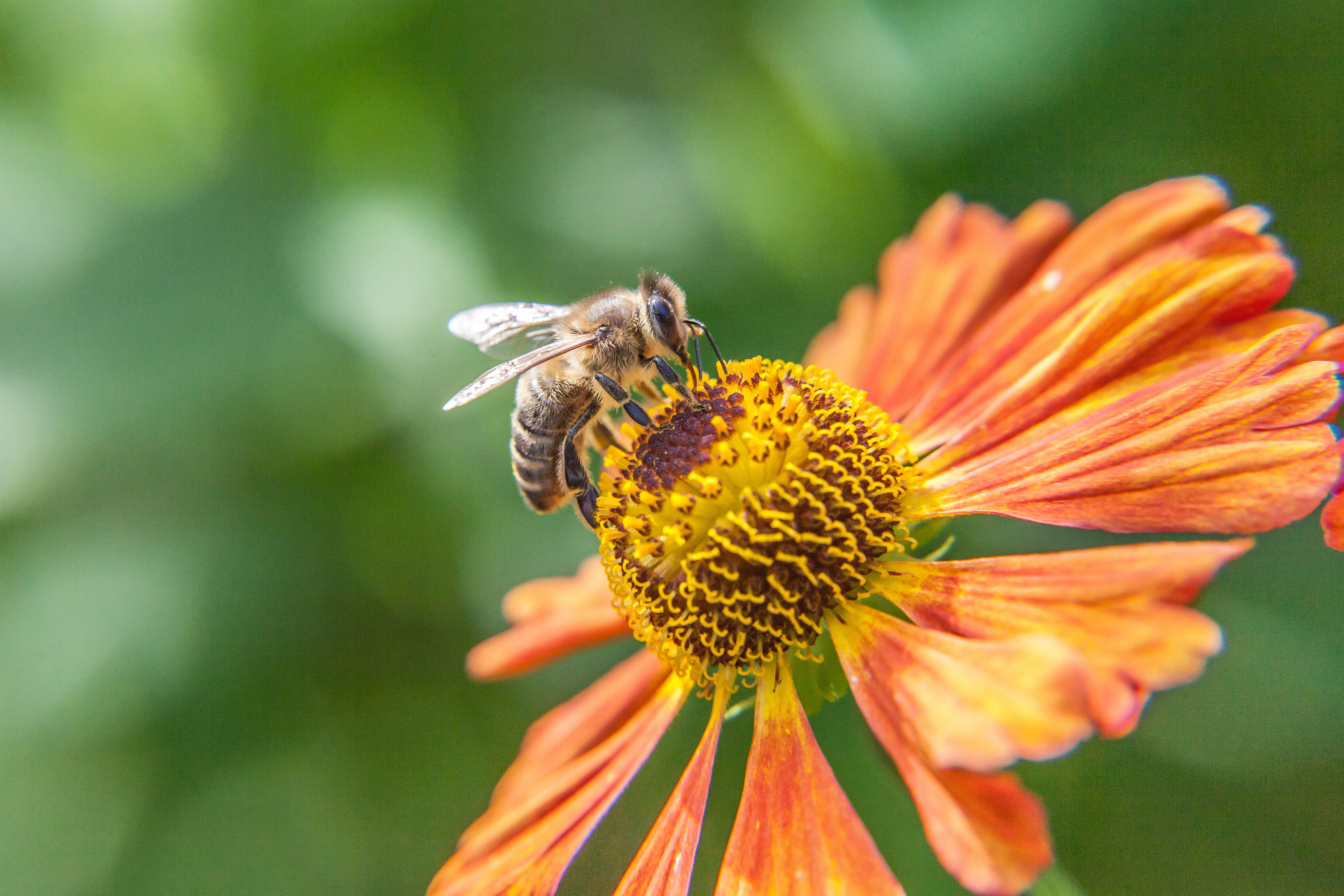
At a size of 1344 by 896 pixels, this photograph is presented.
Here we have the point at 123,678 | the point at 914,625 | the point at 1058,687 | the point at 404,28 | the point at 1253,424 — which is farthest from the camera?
the point at 404,28

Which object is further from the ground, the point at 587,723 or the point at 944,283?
the point at 944,283

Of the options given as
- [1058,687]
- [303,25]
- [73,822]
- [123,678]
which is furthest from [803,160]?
[73,822]

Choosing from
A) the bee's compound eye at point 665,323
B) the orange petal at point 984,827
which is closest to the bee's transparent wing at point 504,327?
the bee's compound eye at point 665,323

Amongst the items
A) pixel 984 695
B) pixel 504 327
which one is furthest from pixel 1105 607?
pixel 504 327

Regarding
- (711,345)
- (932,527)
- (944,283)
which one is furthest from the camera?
(944,283)

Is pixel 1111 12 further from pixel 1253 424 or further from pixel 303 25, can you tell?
pixel 303 25

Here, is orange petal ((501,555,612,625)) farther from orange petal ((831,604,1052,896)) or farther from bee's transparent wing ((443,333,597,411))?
orange petal ((831,604,1052,896))

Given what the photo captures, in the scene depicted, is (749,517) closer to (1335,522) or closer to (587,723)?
(587,723)
